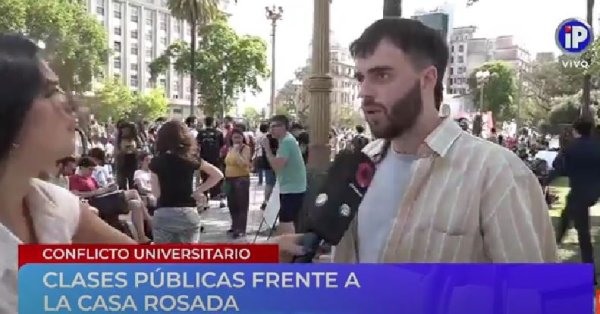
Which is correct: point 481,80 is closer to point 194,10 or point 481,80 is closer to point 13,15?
point 194,10

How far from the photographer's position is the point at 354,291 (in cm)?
85

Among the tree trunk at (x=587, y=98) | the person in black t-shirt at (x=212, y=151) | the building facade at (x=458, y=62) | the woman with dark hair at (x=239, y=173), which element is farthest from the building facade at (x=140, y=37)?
the woman with dark hair at (x=239, y=173)

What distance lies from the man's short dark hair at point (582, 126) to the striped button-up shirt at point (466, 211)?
860mm

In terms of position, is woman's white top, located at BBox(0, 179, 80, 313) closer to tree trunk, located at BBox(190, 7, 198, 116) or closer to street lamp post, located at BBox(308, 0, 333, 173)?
tree trunk, located at BBox(190, 7, 198, 116)

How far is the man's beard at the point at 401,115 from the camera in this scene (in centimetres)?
96

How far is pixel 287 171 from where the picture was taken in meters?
2.57

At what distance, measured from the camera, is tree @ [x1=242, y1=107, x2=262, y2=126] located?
1.31 m

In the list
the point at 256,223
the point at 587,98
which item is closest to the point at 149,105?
the point at 256,223

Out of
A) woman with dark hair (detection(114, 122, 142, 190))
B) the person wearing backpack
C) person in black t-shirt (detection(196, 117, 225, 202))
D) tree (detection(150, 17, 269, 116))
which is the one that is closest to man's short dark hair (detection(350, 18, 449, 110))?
the person wearing backpack

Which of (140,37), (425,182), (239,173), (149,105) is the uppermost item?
(140,37)

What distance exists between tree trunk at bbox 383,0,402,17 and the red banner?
0.40m

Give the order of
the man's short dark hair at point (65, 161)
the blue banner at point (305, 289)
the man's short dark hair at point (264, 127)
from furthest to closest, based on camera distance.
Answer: the man's short dark hair at point (264, 127), the man's short dark hair at point (65, 161), the blue banner at point (305, 289)

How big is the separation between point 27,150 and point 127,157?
2.94ft

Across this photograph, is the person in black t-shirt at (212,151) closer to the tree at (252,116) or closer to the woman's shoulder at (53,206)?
the tree at (252,116)
